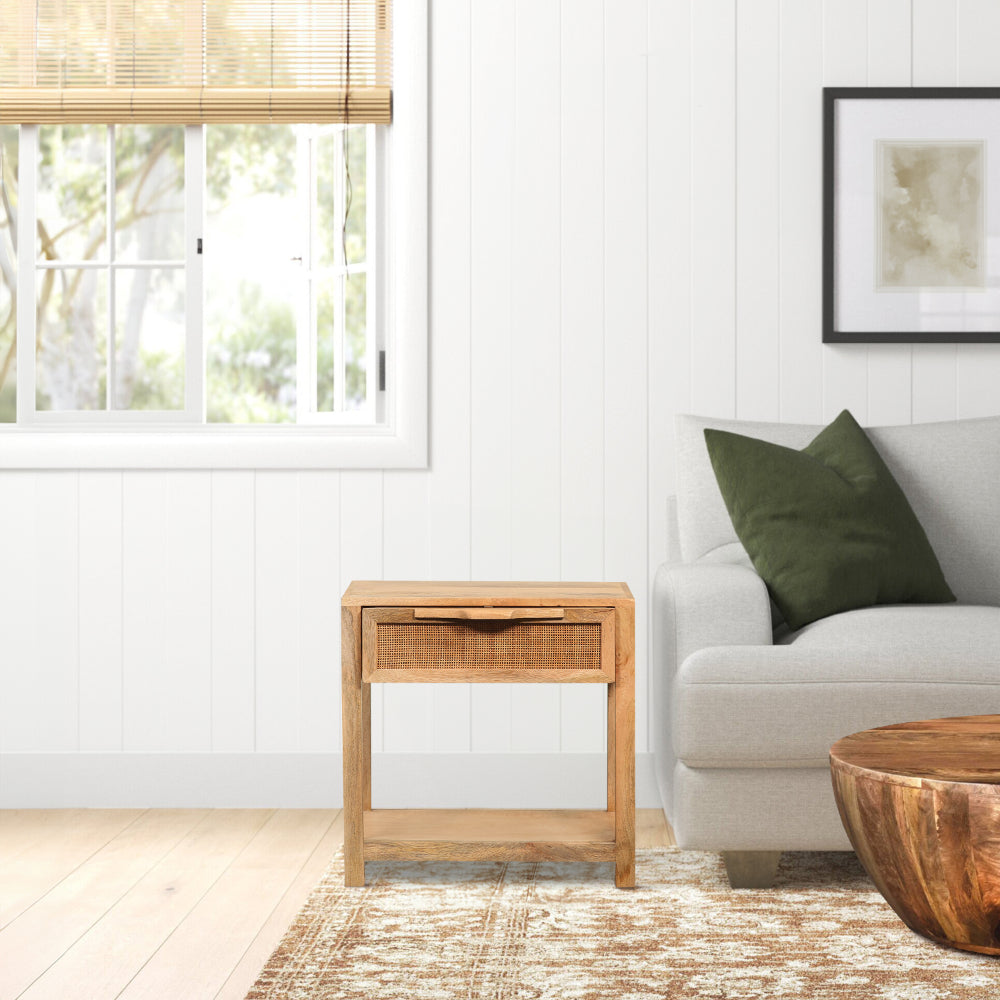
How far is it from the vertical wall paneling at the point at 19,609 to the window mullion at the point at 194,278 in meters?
0.47

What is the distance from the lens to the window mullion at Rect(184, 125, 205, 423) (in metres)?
3.23

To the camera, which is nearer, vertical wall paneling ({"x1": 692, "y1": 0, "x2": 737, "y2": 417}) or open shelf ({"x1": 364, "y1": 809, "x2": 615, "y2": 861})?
open shelf ({"x1": 364, "y1": 809, "x2": 615, "y2": 861})

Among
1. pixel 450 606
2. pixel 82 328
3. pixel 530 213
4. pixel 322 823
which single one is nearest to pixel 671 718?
pixel 450 606

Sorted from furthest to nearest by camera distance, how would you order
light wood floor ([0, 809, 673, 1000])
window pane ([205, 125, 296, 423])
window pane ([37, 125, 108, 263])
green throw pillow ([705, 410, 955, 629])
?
window pane ([205, 125, 296, 423]), window pane ([37, 125, 108, 263]), green throw pillow ([705, 410, 955, 629]), light wood floor ([0, 809, 673, 1000])

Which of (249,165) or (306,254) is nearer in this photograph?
(306,254)

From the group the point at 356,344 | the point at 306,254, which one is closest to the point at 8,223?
the point at 306,254

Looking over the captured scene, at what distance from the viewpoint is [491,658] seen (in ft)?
7.55

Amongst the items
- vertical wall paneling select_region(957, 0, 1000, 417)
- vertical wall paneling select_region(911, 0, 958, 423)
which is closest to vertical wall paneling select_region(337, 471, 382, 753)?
vertical wall paneling select_region(911, 0, 958, 423)

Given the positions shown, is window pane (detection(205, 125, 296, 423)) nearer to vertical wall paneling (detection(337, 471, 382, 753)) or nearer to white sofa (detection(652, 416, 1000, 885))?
vertical wall paneling (detection(337, 471, 382, 753))

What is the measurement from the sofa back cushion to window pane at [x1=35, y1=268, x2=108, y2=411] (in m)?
1.82

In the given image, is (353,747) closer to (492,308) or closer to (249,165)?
(492,308)

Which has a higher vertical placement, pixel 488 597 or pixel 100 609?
pixel 488 597

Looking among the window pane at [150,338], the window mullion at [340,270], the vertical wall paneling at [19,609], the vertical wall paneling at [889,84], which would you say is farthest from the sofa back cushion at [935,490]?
the window pane at [150,338]

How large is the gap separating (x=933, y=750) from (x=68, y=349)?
271 cm
